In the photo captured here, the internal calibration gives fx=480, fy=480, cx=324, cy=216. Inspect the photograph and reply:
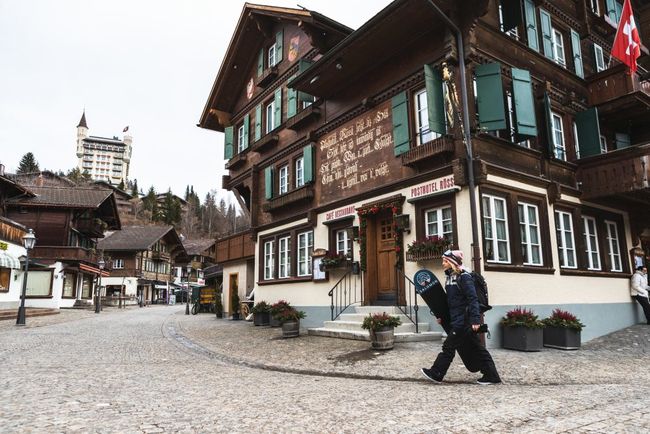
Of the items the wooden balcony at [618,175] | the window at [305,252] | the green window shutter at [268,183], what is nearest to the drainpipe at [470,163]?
the wooden balcony at [618,175]

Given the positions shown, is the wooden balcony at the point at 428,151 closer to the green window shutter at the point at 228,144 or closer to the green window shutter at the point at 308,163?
the green window shutter at the point at 308,163

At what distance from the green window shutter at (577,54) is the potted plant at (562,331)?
898cm

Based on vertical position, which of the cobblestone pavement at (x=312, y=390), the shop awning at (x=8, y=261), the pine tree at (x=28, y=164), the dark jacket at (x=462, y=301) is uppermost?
the pine tree at (x=28, y=164)

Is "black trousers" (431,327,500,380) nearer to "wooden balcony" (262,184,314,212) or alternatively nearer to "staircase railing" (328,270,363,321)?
"staircase railing" (328,270,363,321)

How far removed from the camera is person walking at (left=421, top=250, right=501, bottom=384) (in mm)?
6723

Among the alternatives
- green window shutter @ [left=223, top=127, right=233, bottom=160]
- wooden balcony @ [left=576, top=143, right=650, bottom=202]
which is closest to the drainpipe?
wooden balcony @ [left=576, top=143, right=650, bottom=202]

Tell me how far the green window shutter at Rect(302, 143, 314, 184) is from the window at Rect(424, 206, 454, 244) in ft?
19.0

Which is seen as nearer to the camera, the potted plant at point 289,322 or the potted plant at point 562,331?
the potted plant at point 562,331

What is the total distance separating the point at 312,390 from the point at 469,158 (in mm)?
6286

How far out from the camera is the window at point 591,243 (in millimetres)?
14000

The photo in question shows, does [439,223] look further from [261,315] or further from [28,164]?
[28,164]

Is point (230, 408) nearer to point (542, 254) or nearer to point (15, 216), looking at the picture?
point (542, 254)

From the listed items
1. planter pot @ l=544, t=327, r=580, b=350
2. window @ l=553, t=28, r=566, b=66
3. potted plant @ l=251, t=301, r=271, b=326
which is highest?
window @ l=553, t=28, r=566, b=66

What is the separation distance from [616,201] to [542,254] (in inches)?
185
